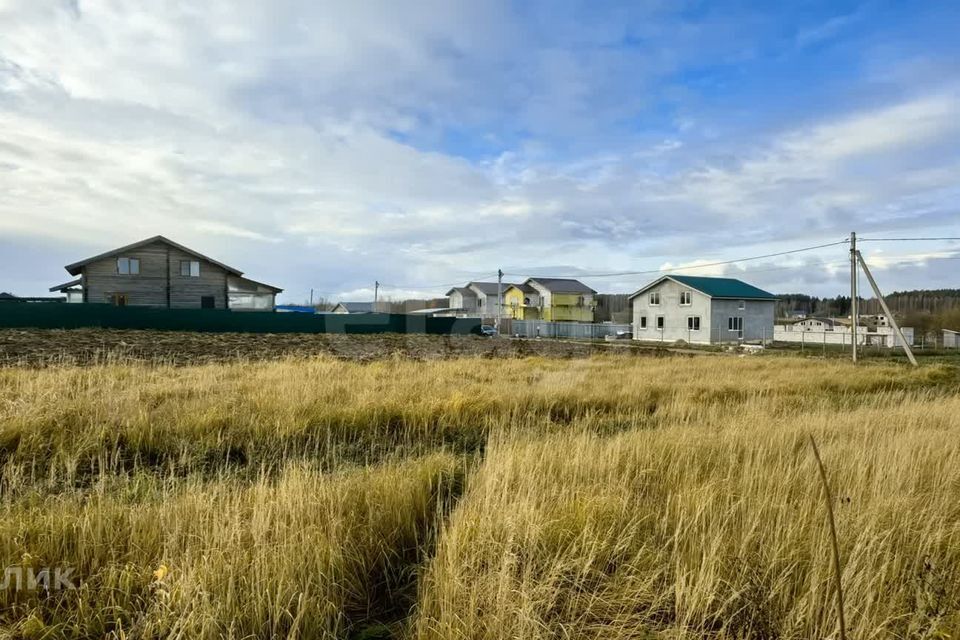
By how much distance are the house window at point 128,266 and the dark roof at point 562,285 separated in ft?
140

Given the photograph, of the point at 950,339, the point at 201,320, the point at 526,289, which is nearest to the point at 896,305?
the point at 950,339

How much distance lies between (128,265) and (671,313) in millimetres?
40144

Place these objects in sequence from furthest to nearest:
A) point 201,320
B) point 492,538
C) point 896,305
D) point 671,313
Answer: point 896,305
point 671,313
point 201,320
point 492,538

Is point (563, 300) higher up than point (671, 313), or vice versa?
point (563, 300)

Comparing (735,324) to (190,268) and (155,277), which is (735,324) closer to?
(190,268)

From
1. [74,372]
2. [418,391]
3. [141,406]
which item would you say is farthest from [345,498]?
[74,372]

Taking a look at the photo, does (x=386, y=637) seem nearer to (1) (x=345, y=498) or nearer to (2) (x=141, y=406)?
(1) (x=345, y=498)

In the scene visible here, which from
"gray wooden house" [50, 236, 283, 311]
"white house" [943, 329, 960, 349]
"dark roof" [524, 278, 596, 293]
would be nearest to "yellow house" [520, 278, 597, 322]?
"dark roof" [524, 278, 596, 293]

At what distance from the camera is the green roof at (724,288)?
38125 millimetres

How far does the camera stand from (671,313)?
134ft

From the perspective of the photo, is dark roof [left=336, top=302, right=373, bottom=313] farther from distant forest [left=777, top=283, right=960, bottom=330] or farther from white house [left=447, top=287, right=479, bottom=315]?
distant forest [left=777, top=283, right=960, bottom=330]

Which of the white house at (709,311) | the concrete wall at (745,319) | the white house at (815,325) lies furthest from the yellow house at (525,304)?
the concrete wall at (745,319)

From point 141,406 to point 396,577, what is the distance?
215 inches

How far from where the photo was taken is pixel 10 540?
2.72 metres
